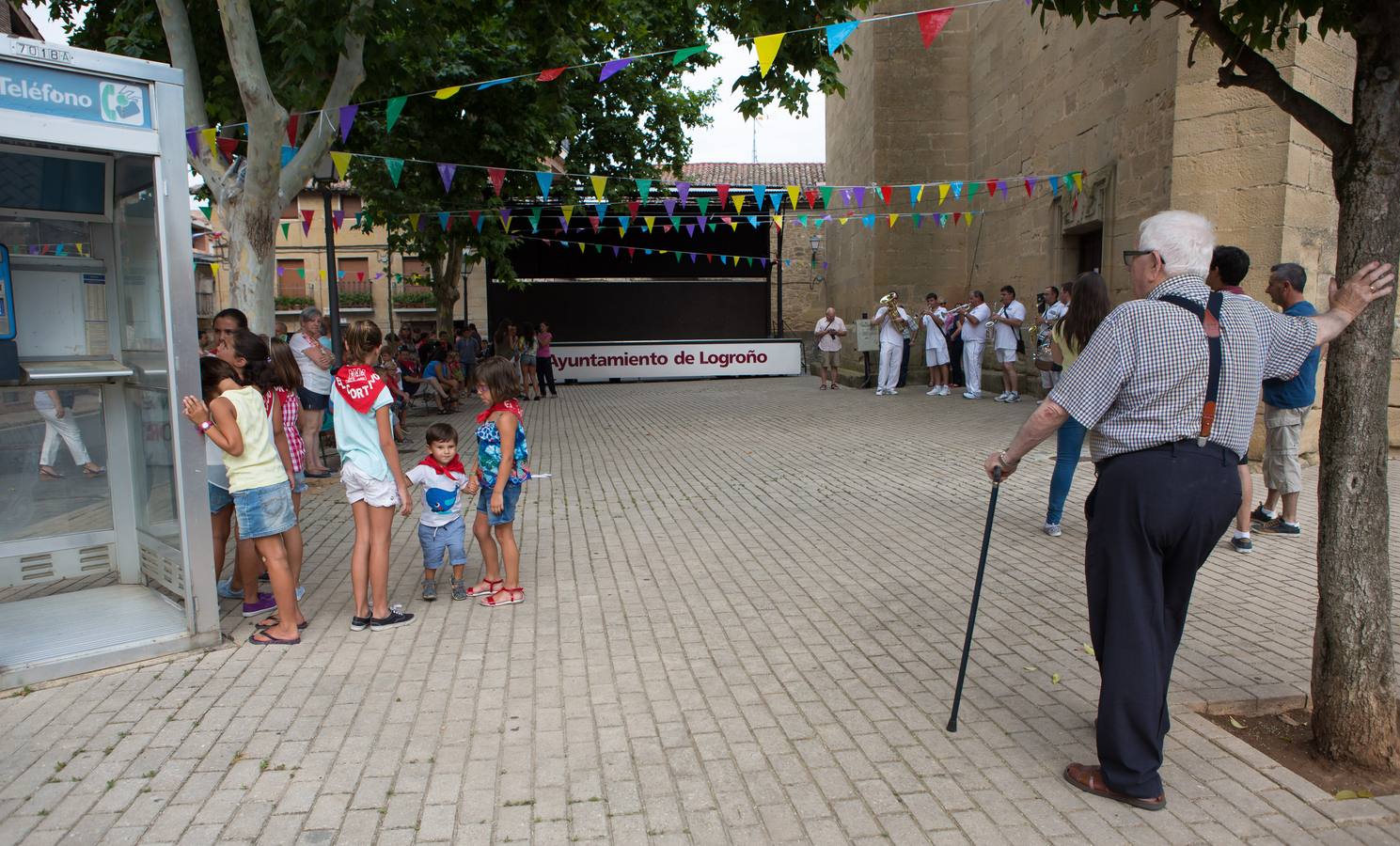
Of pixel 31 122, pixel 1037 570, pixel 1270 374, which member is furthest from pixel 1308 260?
pixel 31 122

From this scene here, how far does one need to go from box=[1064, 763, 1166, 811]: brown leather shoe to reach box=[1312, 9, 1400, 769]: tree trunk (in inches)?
30.9

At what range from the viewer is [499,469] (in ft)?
16.0

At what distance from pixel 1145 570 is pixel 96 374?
4.84 m

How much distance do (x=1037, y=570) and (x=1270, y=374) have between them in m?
2.81

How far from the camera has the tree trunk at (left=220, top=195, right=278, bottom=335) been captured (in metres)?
8.28

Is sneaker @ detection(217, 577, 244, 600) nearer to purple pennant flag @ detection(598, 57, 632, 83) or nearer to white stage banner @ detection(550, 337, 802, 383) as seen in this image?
purple pennant flag @ detection(598, 57, 632, 83)

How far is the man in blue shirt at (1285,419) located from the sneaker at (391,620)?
16.3 feet

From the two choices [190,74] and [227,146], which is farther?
[227,146]

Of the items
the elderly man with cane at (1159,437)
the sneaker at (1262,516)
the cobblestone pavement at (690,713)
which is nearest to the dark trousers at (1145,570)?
the elderly man with cane at (1159,437)

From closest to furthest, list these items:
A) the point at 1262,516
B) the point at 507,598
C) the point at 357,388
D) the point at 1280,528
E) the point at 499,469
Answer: the point at 357,388, the point at 499,469, the point at 507,598, the point at 1280,528, the point at 1262,516

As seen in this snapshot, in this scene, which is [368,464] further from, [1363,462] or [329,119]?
[329,119]

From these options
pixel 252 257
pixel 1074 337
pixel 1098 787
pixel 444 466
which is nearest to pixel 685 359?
pixel 252 257

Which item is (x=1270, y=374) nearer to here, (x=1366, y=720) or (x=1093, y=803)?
(x=1366, y=720)

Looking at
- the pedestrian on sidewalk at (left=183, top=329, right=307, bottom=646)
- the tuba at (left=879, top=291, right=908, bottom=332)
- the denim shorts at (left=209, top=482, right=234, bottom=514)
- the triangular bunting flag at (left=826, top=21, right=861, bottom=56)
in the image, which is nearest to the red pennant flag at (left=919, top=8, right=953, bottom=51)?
the triangular bunting flag at (left=826, top=21, right=861, bottom=56)
